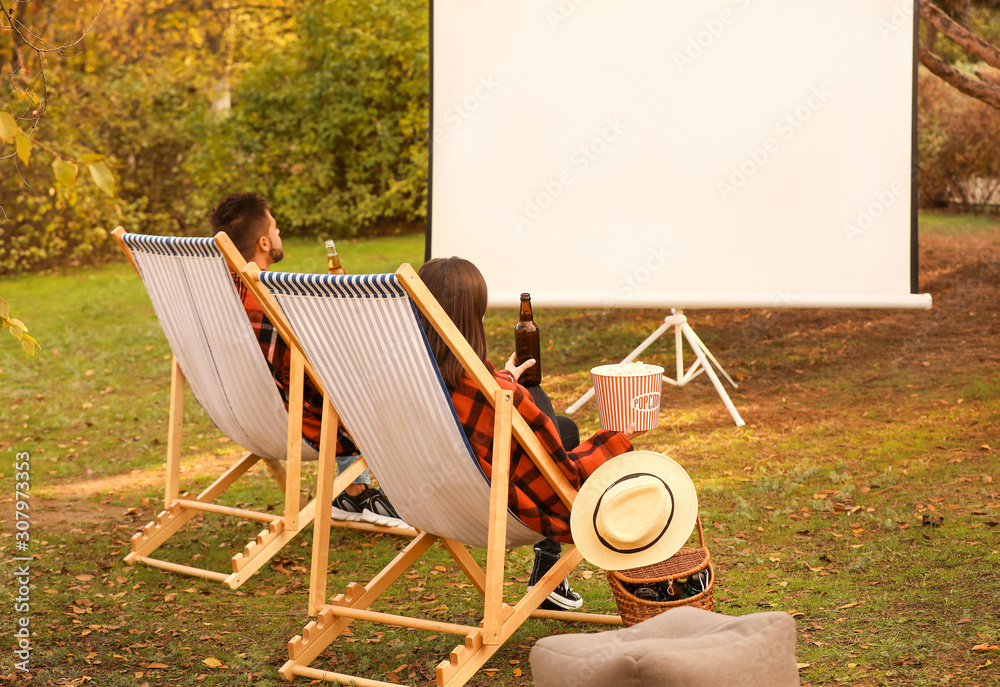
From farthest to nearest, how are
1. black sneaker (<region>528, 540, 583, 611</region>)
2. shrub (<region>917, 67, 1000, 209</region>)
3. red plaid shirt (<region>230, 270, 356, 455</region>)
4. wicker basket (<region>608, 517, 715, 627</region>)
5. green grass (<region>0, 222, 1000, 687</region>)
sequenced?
shrub (<region>917, 67, 1000, 209</region>)
red plaid shirt (<region>230, 270, 356, 455</region>)
black sneaker (<region>528, 540, 583, 611</region>)
green grass (<region>0, 222, 1000, 687</region>)
wicker basket (<region>608, 517, 715, 627</region>)

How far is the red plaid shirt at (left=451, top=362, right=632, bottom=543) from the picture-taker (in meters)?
2.23

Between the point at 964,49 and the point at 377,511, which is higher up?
the point at 964,49

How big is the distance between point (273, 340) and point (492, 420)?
1185mm

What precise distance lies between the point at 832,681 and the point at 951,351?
4.19 meters

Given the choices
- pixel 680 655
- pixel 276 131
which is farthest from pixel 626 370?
pixel 276 131

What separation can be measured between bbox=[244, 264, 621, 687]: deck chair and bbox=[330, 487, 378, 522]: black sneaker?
1.17m

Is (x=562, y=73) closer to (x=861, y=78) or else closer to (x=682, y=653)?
(x=861, y=78)

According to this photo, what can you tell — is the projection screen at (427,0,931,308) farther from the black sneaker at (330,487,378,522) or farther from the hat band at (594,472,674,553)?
the hat band at (594,472,674,553)

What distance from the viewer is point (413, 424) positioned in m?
2.20

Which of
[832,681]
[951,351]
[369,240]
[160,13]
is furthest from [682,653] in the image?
[160,13]

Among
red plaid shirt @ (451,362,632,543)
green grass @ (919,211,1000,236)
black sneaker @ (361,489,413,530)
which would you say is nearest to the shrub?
green grass @ (919,211,1000,236)

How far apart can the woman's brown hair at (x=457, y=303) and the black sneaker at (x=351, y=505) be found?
1.54 m

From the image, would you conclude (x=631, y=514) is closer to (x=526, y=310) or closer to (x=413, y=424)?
(x=413, y=424)

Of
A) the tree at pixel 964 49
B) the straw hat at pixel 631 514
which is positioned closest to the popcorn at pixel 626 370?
the straw hat at pixel 631 514
